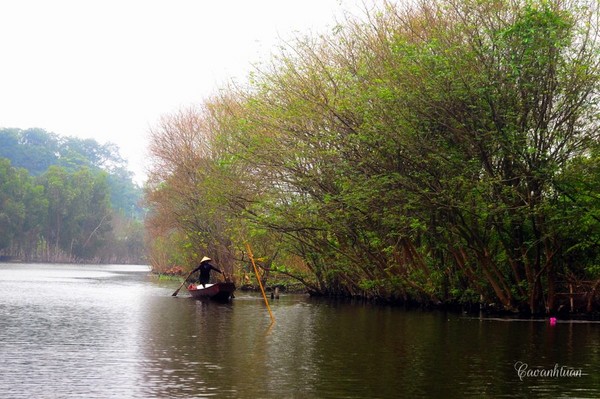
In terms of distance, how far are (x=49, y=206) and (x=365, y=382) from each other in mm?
123729

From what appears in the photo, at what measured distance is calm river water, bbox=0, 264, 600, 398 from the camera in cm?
1692

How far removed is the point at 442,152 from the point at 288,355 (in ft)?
39.5

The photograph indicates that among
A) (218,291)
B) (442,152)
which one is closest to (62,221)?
(218,291)

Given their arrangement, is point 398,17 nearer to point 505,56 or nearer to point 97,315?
point 505,56

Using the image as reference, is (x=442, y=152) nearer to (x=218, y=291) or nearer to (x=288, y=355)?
(x=288, y=355)

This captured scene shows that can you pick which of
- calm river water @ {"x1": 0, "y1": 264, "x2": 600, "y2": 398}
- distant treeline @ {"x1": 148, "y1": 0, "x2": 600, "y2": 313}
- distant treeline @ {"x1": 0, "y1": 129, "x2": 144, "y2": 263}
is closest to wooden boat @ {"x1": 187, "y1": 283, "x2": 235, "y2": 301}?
distant treeline @ {"x1": 148, "y1": 0, "x2": 600, "y2": 313}

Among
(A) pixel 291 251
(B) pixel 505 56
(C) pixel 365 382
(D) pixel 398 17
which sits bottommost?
(C) pixel 365 382

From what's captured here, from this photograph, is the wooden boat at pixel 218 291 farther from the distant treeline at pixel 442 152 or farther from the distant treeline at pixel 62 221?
the distant treeline at pixel 62 221

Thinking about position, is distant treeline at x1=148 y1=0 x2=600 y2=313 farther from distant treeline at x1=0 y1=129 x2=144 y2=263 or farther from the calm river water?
distant treeline at x1=0 y1=129 x2=144 y2=263

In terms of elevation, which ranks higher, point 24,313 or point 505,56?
point 505,56

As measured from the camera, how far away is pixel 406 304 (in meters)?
40.3

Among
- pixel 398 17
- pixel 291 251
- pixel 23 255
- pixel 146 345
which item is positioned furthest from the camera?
pixel 23 255

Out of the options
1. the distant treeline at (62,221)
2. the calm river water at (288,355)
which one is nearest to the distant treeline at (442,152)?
the calm river water at (288,355)

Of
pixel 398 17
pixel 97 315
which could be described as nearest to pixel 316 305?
pixel 97 315
